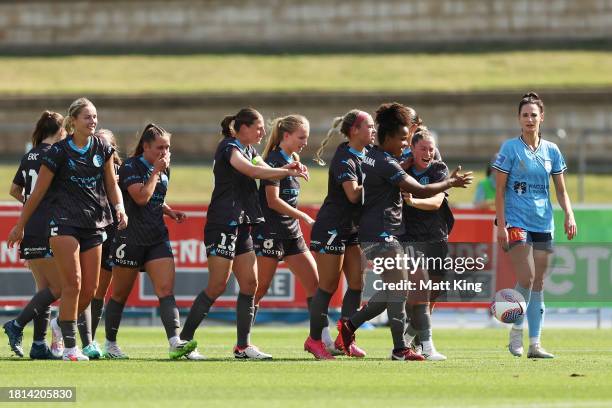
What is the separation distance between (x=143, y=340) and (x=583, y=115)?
16.9m

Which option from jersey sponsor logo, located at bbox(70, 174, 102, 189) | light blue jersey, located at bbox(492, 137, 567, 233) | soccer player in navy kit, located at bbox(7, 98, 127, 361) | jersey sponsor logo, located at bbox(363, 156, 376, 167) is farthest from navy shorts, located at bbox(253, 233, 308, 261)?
light blue jersey, located at bbox(492, 137, 567, 233)

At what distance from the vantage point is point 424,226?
1194 cm

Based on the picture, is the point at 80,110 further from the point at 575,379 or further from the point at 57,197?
the point at 575,379

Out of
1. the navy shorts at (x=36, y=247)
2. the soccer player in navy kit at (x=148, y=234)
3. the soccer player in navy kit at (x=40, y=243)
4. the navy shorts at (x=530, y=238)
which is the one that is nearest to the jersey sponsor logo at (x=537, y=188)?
the navy shorts at (x=530, y=238)

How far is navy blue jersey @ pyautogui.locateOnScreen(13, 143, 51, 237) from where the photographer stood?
1198 cm

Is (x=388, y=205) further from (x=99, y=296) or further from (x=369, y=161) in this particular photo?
(x=99, y=296)

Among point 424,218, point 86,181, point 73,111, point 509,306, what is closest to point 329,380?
point 424,218

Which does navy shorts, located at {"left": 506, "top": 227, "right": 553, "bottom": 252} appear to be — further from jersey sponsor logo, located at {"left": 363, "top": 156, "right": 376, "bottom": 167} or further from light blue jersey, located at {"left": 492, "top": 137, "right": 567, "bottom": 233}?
jersey sponsor logo, located at {"left": 363, "top": 156, "right": 376, "bottom": 167}

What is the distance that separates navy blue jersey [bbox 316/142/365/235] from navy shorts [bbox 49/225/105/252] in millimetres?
1828

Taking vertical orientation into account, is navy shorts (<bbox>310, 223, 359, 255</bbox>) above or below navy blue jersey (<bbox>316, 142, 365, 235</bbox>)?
below

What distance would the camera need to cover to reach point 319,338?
1193 cm

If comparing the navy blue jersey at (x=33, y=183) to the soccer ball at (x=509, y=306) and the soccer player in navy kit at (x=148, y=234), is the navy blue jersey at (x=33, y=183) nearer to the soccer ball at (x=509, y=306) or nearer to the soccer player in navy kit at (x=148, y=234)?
the soccer player in navy kit at (x=148, y=234)

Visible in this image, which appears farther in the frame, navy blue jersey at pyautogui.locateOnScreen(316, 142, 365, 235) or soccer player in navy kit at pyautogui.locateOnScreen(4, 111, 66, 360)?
soccer player in navy kit at pyautogui.locateOnScreen(4, 111, 66, 360)

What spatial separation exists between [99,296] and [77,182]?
165 cm
